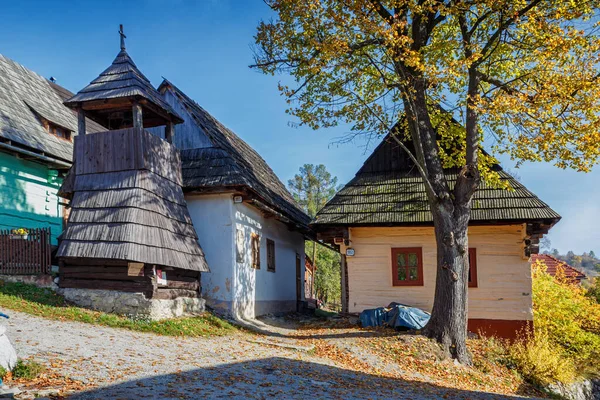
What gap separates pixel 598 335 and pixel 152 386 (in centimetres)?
1476

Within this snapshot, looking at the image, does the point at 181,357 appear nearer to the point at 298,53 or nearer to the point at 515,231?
the point at 298,53

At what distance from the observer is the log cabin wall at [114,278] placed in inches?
491

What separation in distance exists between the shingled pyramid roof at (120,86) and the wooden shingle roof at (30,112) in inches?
119

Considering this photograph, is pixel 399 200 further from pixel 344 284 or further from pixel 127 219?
pixel 127 219

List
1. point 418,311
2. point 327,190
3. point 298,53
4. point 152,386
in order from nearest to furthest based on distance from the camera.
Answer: point 152,386 < point 298,53 < point 418,311 < point 327,190

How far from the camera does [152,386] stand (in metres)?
7.05

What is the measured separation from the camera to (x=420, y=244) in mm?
15914

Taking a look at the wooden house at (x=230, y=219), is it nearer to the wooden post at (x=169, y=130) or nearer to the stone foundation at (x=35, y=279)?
the wooden post at (x=169, y=130)

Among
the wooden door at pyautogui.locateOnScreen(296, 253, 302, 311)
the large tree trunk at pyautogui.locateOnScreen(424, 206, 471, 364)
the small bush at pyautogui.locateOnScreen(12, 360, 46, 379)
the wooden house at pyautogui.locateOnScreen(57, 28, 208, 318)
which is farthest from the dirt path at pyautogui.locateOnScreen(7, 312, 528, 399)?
the wooden door at pyautogui.locateOnScreen(296, 253, 302, 311)

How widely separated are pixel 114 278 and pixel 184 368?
501cm

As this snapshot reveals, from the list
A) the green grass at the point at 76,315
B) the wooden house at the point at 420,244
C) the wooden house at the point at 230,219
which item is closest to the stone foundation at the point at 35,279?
the green grass at the point at 76,315

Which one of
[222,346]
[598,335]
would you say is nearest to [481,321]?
[598,335]

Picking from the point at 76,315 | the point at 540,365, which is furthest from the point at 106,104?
the point at 540,365

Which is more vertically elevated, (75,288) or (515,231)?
(515,231)
